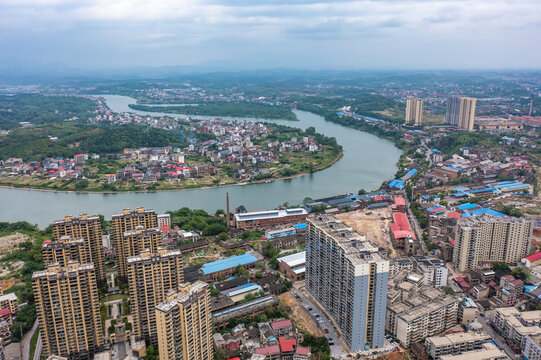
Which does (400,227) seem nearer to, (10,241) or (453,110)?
(10,241)

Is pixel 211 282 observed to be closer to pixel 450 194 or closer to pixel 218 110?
pixel 450 194

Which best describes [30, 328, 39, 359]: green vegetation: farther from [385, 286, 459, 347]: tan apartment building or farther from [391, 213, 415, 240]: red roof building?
[391, 213, 415, 240]: red roof building

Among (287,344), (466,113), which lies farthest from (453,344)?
(466,113)

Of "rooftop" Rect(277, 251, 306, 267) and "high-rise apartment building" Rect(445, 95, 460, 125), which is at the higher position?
"high-rise apartment building" Rect(445, 95, 460, 125)

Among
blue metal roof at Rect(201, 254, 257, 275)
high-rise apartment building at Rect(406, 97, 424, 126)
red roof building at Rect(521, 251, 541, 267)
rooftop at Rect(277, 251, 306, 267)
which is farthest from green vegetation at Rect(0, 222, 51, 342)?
high-rise apartment building at Rect(406, 97, 424, 126)

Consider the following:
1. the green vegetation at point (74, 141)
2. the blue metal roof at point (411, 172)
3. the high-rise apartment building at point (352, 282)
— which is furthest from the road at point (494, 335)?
the green vegetation at point (74, 141)

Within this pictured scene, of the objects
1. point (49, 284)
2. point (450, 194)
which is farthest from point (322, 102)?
point (49, 284)
